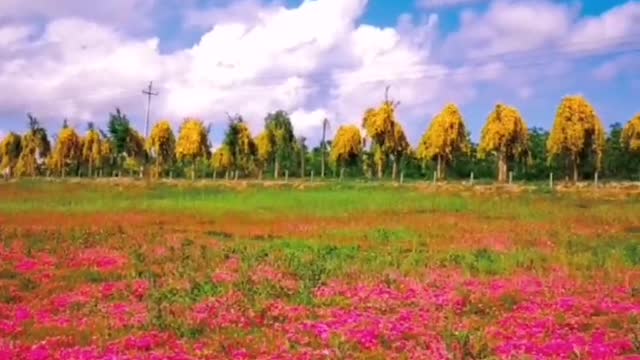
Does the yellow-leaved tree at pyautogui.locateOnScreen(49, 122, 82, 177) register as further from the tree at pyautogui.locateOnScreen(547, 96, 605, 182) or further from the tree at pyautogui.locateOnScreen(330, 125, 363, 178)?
the tree at pyautogui.locateOnScreen(547, 96, 605, 182)

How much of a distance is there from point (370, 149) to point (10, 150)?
59.1m

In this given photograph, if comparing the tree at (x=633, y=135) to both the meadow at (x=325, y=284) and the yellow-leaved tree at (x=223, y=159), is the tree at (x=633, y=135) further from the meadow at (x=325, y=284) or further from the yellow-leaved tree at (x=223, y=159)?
the yellow-leaved tree at (x=223, y=159)

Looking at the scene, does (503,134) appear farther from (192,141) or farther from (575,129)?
(192,141)

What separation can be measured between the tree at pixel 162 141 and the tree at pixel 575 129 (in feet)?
178

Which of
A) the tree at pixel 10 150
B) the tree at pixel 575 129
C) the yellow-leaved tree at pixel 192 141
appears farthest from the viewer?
the tree at pixel 10 150

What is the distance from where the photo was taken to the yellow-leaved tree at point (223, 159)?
11150 cm

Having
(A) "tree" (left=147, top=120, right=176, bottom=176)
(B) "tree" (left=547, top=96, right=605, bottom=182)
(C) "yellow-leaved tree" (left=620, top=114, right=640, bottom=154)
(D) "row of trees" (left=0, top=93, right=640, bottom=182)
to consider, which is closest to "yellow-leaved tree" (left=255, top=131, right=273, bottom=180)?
(D) "row of trees" (left=0, top=93, right=640, bottom=182)

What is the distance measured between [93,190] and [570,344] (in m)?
70.7

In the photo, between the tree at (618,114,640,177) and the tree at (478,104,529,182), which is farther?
the tree at (618,114,640,177)

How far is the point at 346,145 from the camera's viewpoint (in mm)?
102438

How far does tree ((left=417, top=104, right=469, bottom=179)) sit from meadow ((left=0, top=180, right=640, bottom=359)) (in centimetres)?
3411

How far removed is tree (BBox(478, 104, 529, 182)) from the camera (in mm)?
82625

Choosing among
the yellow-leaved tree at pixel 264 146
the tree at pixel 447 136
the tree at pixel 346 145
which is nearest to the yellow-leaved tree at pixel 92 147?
the yellow-leaved tree at pixel 264 146

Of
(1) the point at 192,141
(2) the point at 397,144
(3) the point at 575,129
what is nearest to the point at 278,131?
(1) the point at 192,141
